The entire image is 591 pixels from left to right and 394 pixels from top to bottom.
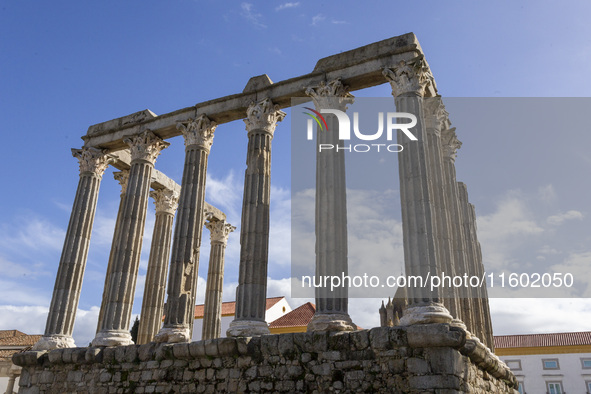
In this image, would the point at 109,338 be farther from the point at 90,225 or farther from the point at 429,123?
the point at 429,123

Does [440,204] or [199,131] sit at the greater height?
[199,131]

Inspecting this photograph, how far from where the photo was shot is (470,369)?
34.5 feet

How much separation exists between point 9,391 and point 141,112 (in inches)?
549

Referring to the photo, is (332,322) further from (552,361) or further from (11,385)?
(552,361)

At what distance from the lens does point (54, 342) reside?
15.8m

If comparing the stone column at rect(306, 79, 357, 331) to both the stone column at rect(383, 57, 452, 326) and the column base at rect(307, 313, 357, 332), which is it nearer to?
the column base at rect(307, 313, 357, 332)

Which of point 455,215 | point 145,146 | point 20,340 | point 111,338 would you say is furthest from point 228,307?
point 455,215

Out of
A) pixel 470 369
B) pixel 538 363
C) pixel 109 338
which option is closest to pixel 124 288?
pixel 109 338

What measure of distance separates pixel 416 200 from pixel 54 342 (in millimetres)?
11935

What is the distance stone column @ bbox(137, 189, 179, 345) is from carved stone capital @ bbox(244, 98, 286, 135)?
22.1 ft

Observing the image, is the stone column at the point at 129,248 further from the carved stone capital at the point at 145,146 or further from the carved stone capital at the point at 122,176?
the carved stone capital at the point at 122,176

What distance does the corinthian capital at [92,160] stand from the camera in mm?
18859

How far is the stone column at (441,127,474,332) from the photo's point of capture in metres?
14.8

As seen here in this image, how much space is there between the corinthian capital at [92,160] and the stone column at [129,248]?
1.54 meters
